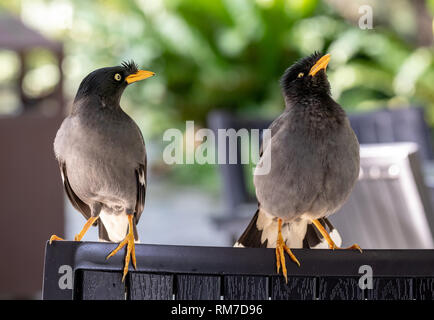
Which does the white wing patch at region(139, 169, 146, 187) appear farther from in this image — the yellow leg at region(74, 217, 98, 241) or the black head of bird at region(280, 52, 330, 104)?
the black head of bird at region(280, 52, 330, 104)

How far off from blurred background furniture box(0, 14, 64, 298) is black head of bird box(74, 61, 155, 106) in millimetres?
2666

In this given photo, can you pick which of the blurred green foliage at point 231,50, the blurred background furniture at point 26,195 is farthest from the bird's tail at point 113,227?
the blurred green foliage at point 231,50

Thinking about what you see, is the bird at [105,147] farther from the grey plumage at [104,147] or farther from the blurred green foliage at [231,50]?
the blurred green foliage at [231,50]

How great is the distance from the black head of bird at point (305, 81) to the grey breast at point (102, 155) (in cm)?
27

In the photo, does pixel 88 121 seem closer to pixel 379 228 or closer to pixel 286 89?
pixel 286 89

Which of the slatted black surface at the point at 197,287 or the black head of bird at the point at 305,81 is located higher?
the black head of bird at the point at 305,81

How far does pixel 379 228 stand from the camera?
1678 millimetres

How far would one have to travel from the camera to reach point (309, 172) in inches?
36.5

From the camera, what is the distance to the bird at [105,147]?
85cm

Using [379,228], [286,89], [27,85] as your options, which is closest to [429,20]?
[27,85]

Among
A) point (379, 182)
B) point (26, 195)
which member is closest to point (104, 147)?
point (379, 182)

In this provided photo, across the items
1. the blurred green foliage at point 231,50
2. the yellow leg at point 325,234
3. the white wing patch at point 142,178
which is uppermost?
the blurred green foliage at point 231,50

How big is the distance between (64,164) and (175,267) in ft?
0.99

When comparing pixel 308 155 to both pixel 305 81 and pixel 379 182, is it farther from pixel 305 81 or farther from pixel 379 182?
pixel 379 182
